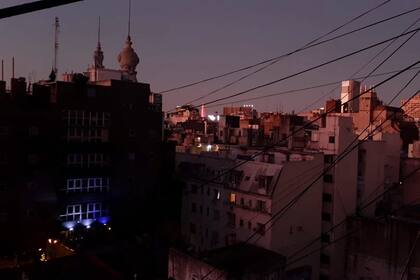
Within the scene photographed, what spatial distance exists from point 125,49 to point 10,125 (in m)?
30.1

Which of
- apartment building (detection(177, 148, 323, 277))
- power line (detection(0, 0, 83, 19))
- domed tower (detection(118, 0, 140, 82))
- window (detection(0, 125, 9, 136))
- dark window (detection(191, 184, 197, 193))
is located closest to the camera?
power line (detection(0, 0, 83, 19))

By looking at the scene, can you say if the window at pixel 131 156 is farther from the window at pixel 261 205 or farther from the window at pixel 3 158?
the window at pixel 261 205

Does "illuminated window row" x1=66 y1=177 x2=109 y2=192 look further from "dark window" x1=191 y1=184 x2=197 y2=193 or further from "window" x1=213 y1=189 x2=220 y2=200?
"window" x1=213 y1=189 x2=220 y2=200

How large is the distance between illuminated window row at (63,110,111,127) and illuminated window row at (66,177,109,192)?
412 cm

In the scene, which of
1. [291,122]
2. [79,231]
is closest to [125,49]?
[291,122]

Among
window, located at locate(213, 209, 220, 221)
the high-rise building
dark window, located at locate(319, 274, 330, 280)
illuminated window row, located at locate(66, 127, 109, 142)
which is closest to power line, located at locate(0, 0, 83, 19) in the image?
the high-rise building

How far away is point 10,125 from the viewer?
90.3 feet

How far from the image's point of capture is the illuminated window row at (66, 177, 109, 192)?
30.5m

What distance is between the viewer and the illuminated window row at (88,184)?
100 feet

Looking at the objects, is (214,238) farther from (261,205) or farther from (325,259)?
(325,259)

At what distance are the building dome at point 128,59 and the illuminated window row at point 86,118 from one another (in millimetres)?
23265

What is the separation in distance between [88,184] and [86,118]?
196 inches

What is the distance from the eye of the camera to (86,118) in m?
30.9

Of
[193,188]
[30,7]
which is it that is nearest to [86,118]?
[193,188]
